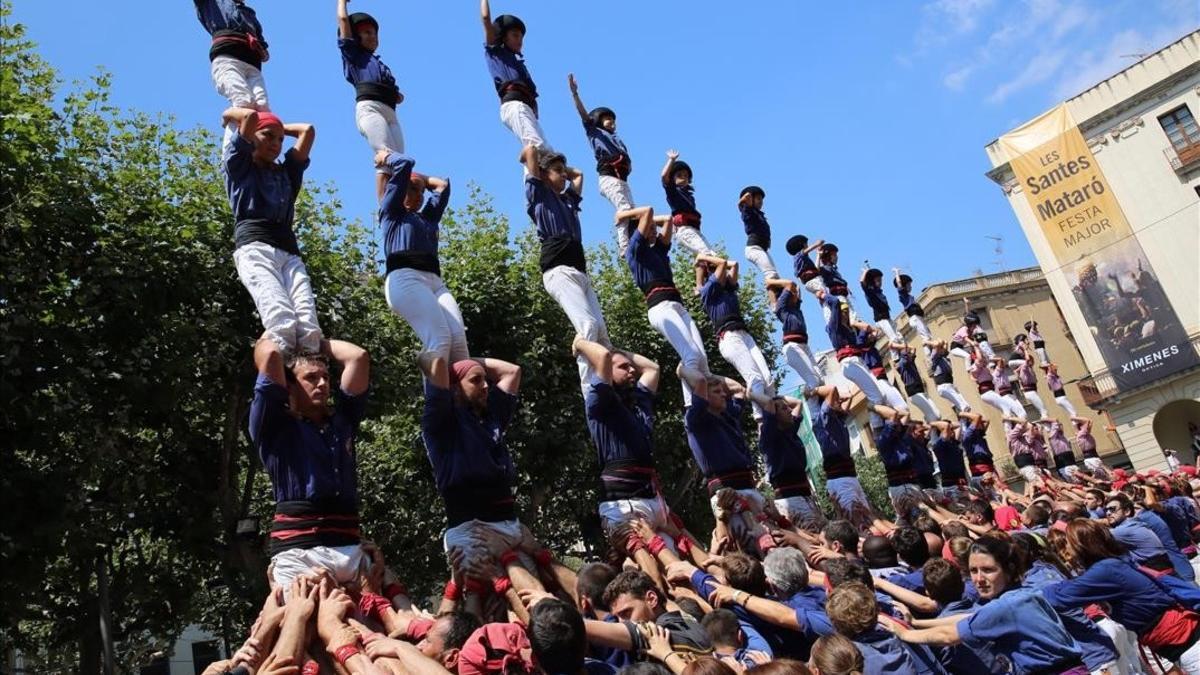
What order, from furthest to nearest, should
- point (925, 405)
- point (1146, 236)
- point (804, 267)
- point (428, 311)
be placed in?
point (1146, 236), point (925, 405), point (804, 267), point (428, 311)

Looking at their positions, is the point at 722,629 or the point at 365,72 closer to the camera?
the point at 722,629

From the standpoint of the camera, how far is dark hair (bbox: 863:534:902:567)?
601 cm

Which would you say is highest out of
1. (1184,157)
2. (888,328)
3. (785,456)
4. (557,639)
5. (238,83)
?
(1184,157)

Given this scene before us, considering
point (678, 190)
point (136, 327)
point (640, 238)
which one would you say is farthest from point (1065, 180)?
point (136, 327)

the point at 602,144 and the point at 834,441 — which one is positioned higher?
the point at 602,144

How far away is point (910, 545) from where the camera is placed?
630 centimetres

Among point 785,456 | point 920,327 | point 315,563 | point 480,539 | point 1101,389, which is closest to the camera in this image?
point 315,563

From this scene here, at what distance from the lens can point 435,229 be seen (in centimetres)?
701

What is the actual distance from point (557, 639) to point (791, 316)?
1010 cm

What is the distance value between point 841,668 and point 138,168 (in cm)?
1456

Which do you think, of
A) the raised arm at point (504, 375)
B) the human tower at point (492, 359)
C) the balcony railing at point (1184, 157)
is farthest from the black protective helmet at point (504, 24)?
the balcony railing at point (1184, 157)

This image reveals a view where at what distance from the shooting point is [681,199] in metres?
12.1

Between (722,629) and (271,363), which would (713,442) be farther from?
(271,363)

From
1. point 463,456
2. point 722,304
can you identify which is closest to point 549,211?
point 463,456
